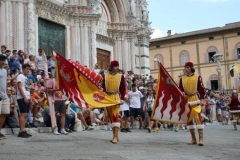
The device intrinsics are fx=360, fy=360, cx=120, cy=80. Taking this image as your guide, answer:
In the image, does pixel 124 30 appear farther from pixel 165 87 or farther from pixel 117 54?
pixel 165 87

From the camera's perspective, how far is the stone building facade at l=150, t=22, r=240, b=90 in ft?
175

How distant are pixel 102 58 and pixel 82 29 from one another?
15.1ft

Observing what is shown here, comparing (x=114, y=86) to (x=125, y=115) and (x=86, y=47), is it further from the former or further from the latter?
(x=86, y=47)

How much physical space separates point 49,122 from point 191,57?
4763cm

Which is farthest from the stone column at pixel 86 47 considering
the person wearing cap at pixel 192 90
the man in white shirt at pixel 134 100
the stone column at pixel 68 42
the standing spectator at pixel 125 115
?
the person wearing cap at pixel 192 90

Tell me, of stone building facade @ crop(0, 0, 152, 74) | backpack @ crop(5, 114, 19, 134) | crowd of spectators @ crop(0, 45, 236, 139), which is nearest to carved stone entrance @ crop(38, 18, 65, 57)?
stone building facade @ crop(0, 0, 152, 74)

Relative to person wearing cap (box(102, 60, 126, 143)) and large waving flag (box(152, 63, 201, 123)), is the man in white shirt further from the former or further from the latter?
person wearing cap (box(102, 60, 126, 143))

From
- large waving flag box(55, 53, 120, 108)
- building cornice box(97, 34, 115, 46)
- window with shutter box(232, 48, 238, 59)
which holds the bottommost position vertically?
large waving flag box(55, 53, 120, 108)

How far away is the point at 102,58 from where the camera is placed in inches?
1123

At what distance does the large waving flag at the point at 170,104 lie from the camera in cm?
945

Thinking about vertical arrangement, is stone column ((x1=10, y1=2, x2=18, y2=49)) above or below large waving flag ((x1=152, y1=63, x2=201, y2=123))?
above

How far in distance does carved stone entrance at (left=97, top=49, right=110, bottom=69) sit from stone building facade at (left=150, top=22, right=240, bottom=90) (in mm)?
25911

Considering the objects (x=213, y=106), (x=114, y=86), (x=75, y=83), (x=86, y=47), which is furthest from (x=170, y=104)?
(x=213, y=106)

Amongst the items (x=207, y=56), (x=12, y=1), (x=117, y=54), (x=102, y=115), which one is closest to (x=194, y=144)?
(x=102, y=115)
